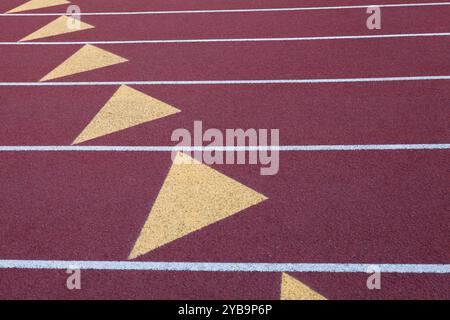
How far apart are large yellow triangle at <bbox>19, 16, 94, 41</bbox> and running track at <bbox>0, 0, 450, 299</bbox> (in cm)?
19

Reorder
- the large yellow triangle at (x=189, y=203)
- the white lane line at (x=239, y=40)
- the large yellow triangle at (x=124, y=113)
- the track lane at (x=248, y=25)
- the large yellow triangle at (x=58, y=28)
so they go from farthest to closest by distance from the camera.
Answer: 1. the large yellow triangle at (x=58, y=28)
2. the track lane at (x=248, y=25)
3. the white lane line at (x=239, y=40)
4. the large yellow triangle at (x=124, y=113)
5. the large yellow triangle at (x=189, y=203)

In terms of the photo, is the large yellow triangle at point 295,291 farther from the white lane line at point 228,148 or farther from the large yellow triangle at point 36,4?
the large yellow triangle at point 36,4

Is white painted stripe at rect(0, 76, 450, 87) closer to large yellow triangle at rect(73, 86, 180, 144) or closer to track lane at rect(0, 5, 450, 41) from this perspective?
large yellow triangle at rect(73, 86, 180, 144)

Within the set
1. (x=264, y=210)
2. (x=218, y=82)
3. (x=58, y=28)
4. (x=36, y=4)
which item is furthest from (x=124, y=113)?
(x=36, y=4)

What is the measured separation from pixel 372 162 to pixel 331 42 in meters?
2.17

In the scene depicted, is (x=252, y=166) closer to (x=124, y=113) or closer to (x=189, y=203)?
(x=189, y=203)

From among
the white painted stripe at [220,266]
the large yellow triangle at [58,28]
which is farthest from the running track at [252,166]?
the large yellow triangle at [58,28]

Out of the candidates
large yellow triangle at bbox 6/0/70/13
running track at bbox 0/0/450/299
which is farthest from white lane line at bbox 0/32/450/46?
large yellow triangle at bbox 6/0/70/13

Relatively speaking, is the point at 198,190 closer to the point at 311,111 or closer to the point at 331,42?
the point at 311,111

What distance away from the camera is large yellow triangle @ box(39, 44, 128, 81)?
4.41 m

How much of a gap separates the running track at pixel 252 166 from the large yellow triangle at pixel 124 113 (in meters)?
0.08

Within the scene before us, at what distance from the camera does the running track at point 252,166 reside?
7.28 ft

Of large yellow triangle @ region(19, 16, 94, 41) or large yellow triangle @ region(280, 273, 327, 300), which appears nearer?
large yellow triangle @ region(280, 273, 327, 300)

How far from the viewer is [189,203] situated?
2.70 meters
